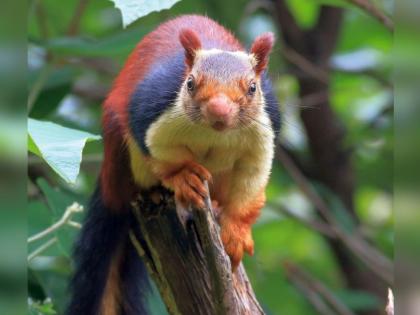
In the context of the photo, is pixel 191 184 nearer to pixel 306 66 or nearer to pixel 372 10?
pixel 372 10

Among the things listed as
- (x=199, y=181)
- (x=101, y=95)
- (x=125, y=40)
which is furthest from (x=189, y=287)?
(x=101, y=95)

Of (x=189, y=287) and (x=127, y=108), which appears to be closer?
(x=189, y=287)

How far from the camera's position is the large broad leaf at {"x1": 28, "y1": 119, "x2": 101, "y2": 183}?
4.43ft

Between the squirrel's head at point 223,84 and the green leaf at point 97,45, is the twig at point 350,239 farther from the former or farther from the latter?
the squirrel's head at point 223,84

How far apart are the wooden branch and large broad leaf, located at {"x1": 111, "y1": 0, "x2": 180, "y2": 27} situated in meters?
0.52

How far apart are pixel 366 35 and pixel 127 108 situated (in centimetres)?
224

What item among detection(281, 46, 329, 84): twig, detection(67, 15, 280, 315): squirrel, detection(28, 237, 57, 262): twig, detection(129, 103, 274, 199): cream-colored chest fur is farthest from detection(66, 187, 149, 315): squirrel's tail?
detection(281, 46, 329, 84): twig

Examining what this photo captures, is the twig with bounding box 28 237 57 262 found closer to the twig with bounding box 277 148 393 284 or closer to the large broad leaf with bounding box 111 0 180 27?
the large broad leaf with bounding box 111 0 180 27

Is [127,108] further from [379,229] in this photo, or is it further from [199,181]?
[379,229]

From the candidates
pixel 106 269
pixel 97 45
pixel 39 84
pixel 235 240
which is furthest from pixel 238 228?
pixel 39 84

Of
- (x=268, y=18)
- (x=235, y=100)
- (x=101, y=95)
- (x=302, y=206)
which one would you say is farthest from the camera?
(x=302, y=206)

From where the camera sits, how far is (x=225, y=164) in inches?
83.0

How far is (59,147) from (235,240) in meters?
0.75

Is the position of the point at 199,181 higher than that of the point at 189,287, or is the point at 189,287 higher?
the point at 199,181
